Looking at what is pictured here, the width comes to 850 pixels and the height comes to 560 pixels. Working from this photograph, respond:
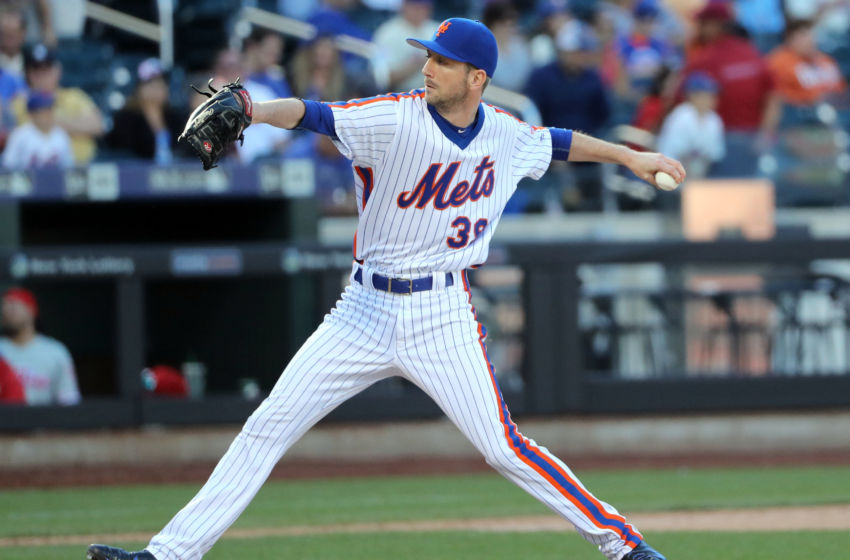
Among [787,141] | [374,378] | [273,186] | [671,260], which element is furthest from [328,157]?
[374,378]

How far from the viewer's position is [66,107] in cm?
946

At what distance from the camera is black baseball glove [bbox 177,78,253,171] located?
3.93 meters

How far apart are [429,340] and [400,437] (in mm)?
4429

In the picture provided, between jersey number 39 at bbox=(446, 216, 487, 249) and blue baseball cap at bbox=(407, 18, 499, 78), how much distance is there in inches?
19.4

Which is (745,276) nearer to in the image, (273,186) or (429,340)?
(273,186)

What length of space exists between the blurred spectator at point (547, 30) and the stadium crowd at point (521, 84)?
17mm

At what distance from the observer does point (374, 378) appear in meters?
4.50

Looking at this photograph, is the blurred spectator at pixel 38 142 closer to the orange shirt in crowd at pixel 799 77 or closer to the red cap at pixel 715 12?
the red cap at pixel 715 12

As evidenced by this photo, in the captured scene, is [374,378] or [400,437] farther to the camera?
[400,437]

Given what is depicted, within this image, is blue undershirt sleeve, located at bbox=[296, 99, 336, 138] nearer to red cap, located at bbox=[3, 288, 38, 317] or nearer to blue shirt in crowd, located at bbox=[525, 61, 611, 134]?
red cap, located at bbox=[3, 288, 38, 317]

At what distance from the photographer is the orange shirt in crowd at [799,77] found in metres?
11.4

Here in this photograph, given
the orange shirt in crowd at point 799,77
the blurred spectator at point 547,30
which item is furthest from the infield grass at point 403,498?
the blurred spectator at point 547,30

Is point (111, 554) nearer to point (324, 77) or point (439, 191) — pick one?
point (439, 191)

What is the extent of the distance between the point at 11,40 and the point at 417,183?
647cm
